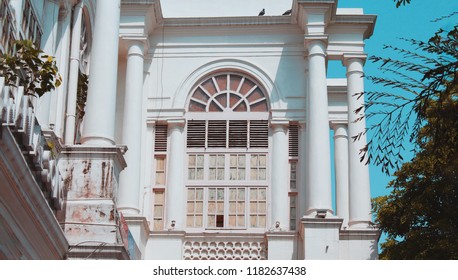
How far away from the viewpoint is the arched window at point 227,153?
28734 millimetres

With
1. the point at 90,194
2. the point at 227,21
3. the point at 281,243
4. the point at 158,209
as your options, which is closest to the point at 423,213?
the point at 281,243

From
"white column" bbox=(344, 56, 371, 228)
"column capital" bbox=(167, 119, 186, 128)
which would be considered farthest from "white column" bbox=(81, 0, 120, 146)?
"white column" bbox=(344, 56, 371, 228)

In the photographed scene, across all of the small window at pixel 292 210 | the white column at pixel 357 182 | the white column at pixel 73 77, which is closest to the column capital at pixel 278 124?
the white column at pixel 357 182

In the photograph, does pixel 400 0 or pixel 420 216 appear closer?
pixel 400 0

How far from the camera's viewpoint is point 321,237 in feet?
87.9

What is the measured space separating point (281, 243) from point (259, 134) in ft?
11.6

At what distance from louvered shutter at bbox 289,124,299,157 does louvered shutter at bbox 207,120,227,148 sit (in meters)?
1.92

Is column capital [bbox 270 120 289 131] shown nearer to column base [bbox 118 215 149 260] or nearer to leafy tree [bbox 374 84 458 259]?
leafy tree [bbox 374 84 458 259]

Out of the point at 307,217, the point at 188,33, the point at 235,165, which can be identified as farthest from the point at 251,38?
the point at 307,217

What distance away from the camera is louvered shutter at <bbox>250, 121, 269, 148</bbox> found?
2944cm

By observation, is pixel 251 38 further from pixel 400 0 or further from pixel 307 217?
pixel 400 0

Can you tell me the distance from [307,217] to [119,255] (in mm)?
9340

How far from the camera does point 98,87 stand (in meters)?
20.5

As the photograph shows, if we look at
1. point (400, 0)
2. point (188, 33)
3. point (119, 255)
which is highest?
point (188, 33)
